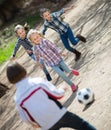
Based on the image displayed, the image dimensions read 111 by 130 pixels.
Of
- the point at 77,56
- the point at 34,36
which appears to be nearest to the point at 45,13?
the point at 77,56

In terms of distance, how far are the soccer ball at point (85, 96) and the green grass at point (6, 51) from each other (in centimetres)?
1118

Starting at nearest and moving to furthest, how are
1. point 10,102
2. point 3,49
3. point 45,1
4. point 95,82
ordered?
point 95,82 < point 10,102 < point 3,49 < point 45,1

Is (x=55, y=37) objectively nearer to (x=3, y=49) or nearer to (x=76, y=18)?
(x=76, y=18)

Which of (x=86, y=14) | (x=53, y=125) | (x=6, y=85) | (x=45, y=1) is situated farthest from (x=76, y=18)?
(x=53, y=125)

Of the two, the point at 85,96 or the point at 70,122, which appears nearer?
the point at 70,122

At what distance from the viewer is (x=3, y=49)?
20.9 m

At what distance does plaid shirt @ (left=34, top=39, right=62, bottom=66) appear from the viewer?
9.50 metres

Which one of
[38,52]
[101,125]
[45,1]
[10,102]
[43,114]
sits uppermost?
[43,114]

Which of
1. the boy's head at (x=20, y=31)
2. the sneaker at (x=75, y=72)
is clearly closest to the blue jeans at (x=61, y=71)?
the sneaker at (x=75, y=72)

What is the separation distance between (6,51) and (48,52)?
10.9 meters

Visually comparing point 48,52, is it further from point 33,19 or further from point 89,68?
point 33,19

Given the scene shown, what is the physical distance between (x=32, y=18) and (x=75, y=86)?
13.5 meters

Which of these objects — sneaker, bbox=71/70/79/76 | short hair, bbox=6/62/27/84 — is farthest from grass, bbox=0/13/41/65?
short hair, bbox=6/62/27/84

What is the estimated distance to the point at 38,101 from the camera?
5.50 metres
